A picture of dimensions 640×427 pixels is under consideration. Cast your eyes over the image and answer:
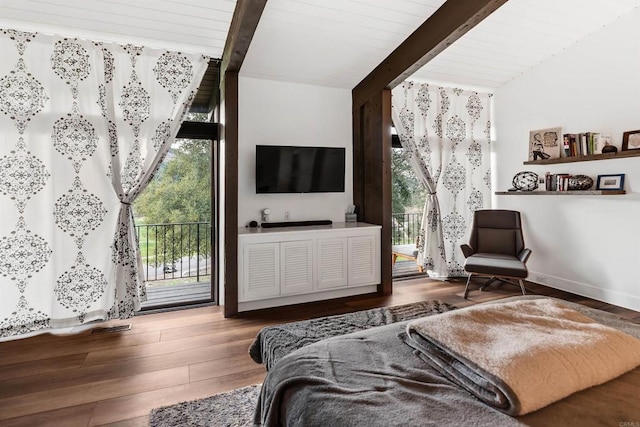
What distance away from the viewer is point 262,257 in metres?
3.32

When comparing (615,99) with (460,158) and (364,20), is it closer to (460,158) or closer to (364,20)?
(460,158)

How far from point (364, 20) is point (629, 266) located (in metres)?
3.57

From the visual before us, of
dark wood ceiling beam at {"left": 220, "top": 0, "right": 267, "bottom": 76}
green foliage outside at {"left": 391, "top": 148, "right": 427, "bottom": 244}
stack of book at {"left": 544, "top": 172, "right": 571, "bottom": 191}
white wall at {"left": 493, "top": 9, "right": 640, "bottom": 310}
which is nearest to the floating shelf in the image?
stack of book at {"left": 544, "top": 172, "right": 571, "bottom": 191}

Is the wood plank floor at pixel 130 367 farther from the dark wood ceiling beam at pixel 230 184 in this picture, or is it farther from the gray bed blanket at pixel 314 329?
the gray bed blanket at pixel 314 329

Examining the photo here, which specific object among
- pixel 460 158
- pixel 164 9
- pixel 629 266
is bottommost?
pixel 629 266

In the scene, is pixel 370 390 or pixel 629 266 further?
pixel 629 266

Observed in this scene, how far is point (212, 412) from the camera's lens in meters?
1.83

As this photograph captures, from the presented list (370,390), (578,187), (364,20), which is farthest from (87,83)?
(578,187)

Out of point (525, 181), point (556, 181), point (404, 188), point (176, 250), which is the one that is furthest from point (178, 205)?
point (556, 181)

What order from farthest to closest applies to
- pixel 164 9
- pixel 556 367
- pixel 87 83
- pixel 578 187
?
pixel 578 187
pixel 87 83
pixel 164 9
pixel 556 367

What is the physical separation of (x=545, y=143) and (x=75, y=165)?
5.03 m

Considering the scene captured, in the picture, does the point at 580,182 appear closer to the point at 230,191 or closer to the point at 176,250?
the point at 230,191

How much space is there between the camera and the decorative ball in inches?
141

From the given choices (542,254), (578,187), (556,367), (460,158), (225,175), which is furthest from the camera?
(460,158)
